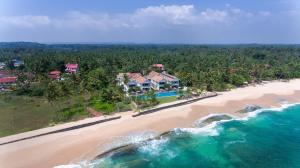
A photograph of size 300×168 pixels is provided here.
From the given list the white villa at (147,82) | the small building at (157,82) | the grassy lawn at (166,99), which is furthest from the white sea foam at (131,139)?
the small building at (157,82)

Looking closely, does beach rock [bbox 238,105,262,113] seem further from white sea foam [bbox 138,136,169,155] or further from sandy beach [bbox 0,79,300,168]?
white sea foam [bbox 138,136,169,155]

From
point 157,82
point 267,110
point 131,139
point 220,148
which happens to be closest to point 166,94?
point 157,82

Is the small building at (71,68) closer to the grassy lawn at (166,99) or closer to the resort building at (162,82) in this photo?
the resort building at (162,82)

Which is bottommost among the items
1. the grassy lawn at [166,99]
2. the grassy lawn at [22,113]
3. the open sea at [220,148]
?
the open sea at [220,148]

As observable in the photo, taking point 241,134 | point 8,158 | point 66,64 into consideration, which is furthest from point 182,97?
point 66,64

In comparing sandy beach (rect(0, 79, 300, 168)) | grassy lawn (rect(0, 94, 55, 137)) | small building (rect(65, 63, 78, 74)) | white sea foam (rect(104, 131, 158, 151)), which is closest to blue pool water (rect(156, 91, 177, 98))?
sandy beach (rect(0, 79, 300, 168))

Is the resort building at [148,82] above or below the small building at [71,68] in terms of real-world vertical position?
below

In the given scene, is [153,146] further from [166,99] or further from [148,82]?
[148,82]

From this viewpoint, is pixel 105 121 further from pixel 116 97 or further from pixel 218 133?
pixel 218 133
